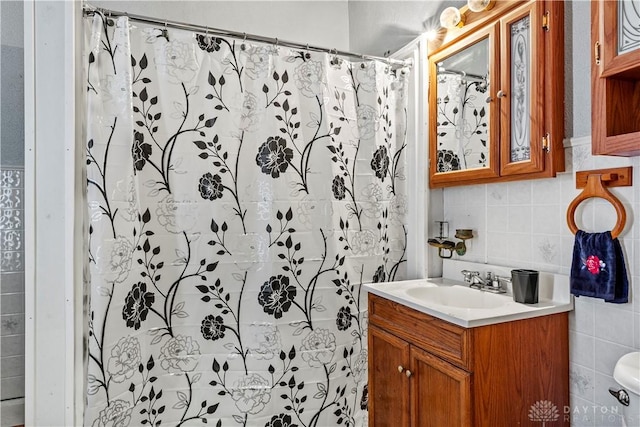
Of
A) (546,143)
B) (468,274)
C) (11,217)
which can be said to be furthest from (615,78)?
(11,217)

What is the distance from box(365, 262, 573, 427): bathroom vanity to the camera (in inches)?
48.8

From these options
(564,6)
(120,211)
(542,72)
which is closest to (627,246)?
(542,72)

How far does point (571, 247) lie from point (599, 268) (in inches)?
6.4

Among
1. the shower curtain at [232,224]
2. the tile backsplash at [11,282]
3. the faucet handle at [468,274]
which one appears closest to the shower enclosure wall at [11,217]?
the tile backsplash at [11,282]

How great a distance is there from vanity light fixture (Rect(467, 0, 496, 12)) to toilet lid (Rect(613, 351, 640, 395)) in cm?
134

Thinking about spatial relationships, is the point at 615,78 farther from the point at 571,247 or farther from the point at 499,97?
the point at 571,247

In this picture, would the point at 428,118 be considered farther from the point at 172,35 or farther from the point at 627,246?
the point at 172,35

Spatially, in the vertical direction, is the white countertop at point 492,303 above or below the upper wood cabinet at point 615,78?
below

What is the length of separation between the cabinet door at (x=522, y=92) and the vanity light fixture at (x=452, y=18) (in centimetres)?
23

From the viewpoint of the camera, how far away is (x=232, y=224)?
68.8 inches

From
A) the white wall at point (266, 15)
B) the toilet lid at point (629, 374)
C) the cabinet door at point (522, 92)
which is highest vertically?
the white wall at point (266, 15)

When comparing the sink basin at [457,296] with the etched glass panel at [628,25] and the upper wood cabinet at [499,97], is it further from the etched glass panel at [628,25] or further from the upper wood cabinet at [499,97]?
the etched glass panel at [628,25]

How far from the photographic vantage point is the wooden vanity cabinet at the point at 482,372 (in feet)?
4.06

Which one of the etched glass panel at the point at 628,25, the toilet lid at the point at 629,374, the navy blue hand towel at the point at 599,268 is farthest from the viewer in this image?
the navy blue hand towel at the point at 599,268
